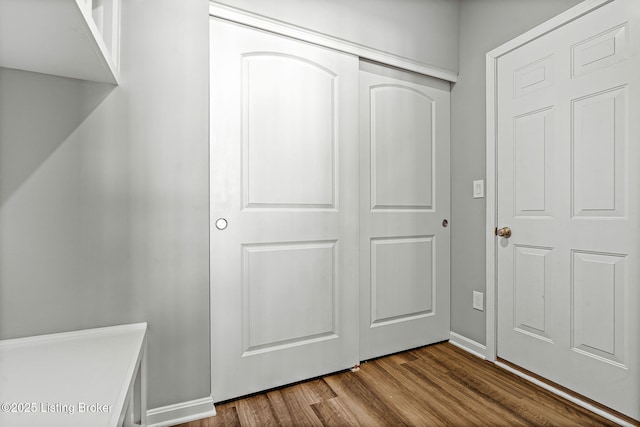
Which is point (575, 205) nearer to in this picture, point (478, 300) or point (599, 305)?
point (599, 305)

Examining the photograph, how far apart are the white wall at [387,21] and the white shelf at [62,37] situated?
55 centimetres

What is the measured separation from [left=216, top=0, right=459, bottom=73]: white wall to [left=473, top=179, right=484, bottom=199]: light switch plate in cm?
79

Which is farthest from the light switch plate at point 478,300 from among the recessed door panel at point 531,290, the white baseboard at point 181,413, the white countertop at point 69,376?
the white countertop at point 69,376

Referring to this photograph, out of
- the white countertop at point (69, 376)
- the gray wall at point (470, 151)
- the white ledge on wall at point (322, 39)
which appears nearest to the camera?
the white countertop at point (69, 376)

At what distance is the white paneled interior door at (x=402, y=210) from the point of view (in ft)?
6.18

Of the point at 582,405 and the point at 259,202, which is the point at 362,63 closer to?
the point at 259,202

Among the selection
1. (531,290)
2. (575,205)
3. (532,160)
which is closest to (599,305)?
(531,290)

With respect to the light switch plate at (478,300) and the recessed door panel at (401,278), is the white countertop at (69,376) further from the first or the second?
the light switch plate at (478,300)

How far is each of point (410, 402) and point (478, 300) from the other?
84 cm

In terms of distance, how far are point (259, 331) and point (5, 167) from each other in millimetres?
1179

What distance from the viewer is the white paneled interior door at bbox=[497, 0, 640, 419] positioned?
1.35 meters

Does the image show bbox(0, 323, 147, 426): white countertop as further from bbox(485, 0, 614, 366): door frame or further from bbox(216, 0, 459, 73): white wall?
bbox(485, 0, 614, 366): door frame

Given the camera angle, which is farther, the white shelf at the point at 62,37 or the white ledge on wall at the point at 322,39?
the white ledge on wall at the point at 322,39

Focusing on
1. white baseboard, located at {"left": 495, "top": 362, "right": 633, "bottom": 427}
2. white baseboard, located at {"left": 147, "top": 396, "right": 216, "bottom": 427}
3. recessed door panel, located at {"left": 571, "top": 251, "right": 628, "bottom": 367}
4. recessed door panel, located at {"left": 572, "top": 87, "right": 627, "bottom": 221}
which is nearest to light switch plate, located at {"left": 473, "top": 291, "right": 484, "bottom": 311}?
white baseboard, located at {"left": 495, "top": 362, "right": 633, "bottom": 427}
